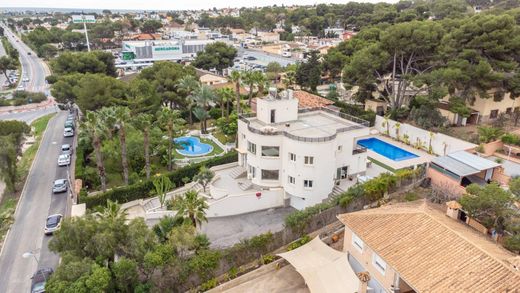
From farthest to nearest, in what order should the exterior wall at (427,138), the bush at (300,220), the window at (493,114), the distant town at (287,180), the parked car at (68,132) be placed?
the parked car at (68,132) → the window at (493,114) → the exterior wall at (427,138) → the bush at (300,220) → the distant town at (287,180)

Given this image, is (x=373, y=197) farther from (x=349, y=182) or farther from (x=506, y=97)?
(x=506, y=97)

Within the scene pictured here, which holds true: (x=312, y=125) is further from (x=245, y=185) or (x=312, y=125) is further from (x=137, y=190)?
(x=137, y=190)

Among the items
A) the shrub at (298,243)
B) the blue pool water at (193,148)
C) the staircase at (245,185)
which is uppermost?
the shrub at (298,243)

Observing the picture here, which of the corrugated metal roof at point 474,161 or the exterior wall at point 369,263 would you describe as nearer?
the exterior wall at point 369,263

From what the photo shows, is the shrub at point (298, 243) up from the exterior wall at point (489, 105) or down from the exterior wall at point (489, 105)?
down

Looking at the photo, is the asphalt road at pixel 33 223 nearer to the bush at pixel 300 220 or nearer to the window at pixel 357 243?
the bush at pixel 300 220

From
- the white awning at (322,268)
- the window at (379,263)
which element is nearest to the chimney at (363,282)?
the white awning at (322,268)
